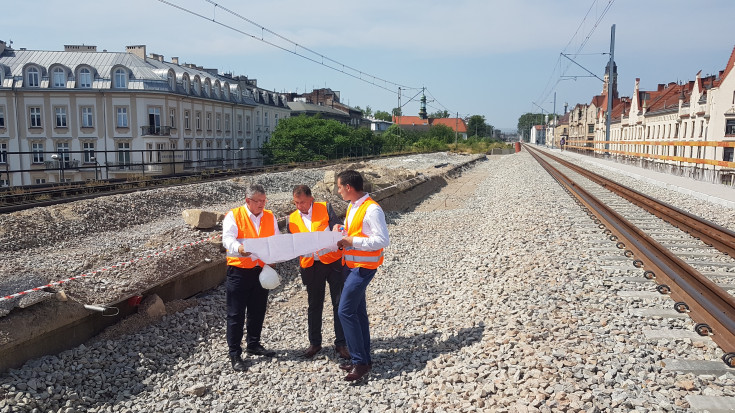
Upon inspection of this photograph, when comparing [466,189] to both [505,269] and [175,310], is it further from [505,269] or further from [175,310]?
[175,310]

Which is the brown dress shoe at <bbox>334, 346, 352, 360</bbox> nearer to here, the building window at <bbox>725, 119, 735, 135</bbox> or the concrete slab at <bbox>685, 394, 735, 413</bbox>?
the concrete slab at <bbox>685, 394, 735, 413</bbox>

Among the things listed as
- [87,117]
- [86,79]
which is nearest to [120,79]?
[86,79]

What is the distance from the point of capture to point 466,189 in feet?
92.7

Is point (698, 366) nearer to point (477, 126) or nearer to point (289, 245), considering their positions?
point (289, 245)

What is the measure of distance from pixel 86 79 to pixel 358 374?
158 ft

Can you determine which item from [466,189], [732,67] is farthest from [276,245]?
[732,67]

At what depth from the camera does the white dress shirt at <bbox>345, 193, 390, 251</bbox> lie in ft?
16.5

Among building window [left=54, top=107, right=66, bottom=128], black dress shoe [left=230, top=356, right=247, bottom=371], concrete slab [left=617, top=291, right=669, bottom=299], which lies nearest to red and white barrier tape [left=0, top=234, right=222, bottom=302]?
black dress shoe [left=230, top=356, right=247, bottom=371]

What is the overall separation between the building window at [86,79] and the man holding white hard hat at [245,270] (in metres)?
46.5

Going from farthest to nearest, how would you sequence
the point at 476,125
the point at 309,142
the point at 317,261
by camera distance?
the point at 476,125 → the point at 309,142 → the point at 317,261

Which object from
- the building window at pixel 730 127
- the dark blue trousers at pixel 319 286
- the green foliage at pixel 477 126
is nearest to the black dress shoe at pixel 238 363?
the dark blue trousers at pixel 319 286

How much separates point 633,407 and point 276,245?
3.28m

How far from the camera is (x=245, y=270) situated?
5648mm

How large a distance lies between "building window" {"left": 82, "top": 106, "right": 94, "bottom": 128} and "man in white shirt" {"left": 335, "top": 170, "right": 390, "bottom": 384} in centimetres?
4690
